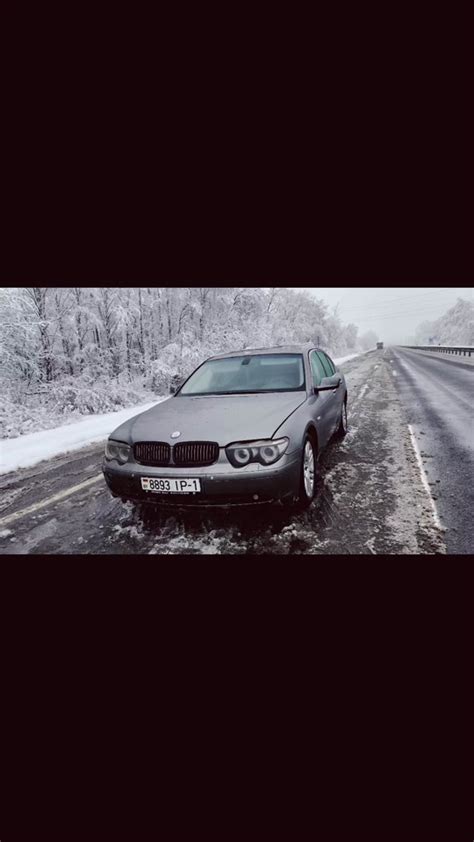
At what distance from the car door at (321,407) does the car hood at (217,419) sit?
32 centimetres

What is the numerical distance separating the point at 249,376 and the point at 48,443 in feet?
13.4

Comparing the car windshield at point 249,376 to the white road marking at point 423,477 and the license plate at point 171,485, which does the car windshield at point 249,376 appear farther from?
the white road marking at point 423,477

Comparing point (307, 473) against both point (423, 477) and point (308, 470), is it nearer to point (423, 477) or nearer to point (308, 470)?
point (308, 470)

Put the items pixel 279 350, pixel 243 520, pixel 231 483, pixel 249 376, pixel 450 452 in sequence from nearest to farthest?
1. pixel 231 483
2. pixel 243 520
3. pixel 249 376
4. pixel 279 350
5. pixel 450 452

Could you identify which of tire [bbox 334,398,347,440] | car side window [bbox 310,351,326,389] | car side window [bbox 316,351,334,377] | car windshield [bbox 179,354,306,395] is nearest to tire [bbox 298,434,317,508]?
car windshield [bbox 179,354,306,395]

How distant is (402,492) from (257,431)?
178 centimetres

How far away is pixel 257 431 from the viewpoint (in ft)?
9.53

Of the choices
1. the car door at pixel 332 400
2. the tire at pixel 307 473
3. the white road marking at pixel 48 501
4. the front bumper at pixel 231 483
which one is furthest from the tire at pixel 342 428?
the white road marking at pixel 48 501

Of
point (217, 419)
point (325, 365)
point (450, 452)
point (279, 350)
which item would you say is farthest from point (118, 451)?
point (450, 452)

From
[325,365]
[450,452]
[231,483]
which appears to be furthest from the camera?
[325,365]

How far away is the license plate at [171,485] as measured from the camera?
2.80 m

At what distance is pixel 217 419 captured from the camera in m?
3.17
